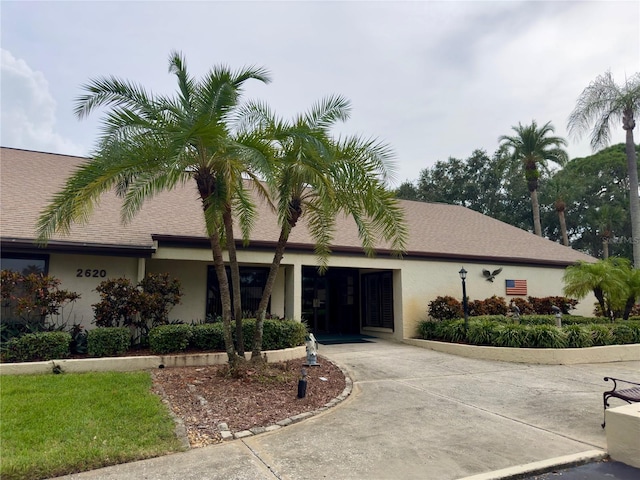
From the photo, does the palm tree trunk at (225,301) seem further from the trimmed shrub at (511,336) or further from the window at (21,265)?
the trimmed shrub at (511,336)

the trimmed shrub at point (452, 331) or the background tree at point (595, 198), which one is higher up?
the background tree at point (595, 198)

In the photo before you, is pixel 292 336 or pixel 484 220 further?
pixel 484 220

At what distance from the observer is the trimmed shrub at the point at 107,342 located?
8.75 m

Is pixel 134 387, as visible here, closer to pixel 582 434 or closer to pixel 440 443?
pixel 440 443

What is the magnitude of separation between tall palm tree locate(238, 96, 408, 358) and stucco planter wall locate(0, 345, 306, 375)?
64.7 inches

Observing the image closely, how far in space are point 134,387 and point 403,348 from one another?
822 cm

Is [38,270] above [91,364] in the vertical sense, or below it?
above

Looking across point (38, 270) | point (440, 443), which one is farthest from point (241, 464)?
point (38, 270)

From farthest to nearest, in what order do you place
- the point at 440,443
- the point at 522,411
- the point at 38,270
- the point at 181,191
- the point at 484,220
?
the point at 484,220 < the point at 181,191 < the point at 38,270 < the point at 522,411 < the point at 440,443

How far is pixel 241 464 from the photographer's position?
14.0ft

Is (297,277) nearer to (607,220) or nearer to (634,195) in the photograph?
(634,195)

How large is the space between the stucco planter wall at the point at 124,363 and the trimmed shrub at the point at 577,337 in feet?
25.4

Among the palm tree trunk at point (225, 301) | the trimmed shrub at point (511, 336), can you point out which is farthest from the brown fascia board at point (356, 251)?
the trimmed shrub at point (511, 336)

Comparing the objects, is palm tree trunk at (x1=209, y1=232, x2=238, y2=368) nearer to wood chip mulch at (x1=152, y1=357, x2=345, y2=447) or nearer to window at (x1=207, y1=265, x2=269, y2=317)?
wood chip mulch at (x1=152, y1=357, x2=345, y2=447)
